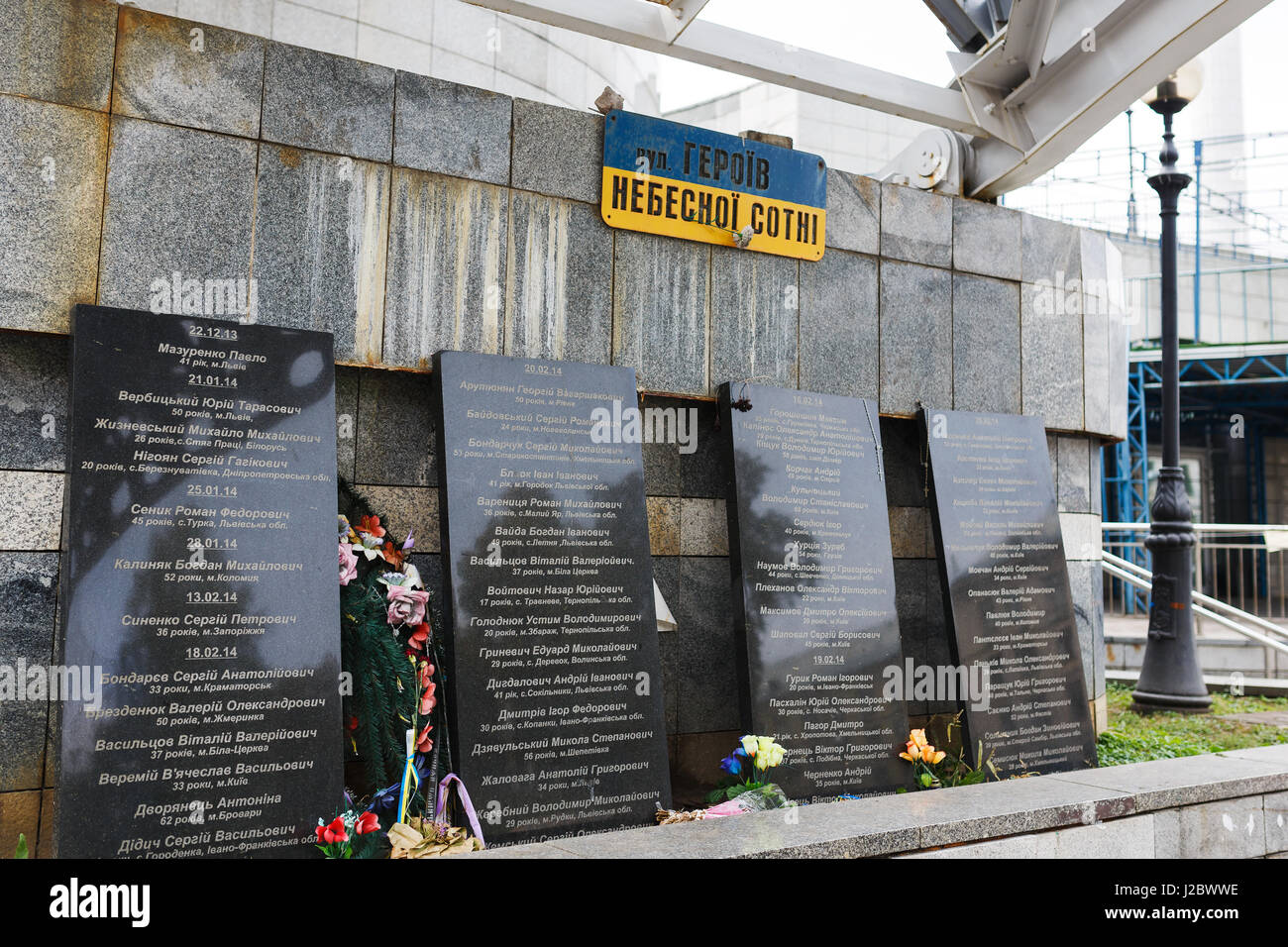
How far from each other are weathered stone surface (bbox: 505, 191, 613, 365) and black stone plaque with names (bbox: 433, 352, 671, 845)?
0.22 meters

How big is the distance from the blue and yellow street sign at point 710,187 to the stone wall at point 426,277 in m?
0.10

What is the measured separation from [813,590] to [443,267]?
270 centimetres

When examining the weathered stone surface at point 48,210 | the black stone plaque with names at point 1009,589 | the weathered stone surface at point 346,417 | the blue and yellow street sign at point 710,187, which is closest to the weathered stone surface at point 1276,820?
the black stone plaque with names at point 1009,589

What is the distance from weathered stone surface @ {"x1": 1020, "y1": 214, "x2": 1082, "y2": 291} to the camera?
698 centimetres

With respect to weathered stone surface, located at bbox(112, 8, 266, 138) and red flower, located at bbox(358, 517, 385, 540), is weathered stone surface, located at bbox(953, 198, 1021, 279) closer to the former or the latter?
red flower, located at bbox(358, 517, 385, 540)

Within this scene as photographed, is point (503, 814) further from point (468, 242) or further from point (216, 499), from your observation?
point (468, 242)

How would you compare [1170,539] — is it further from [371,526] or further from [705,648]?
[371,526]

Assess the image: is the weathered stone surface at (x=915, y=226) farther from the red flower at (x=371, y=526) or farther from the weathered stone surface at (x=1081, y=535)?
the red flower at (x=371, y=526)

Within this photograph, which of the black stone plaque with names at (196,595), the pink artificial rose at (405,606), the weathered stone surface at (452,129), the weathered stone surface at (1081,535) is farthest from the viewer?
the weathered stone surface at (1081,535)

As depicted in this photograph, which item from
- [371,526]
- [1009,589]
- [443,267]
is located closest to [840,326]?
[1009,589]

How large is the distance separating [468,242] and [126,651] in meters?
2.56

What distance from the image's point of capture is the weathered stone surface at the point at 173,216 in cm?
436

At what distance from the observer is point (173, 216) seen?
4.46 metres
